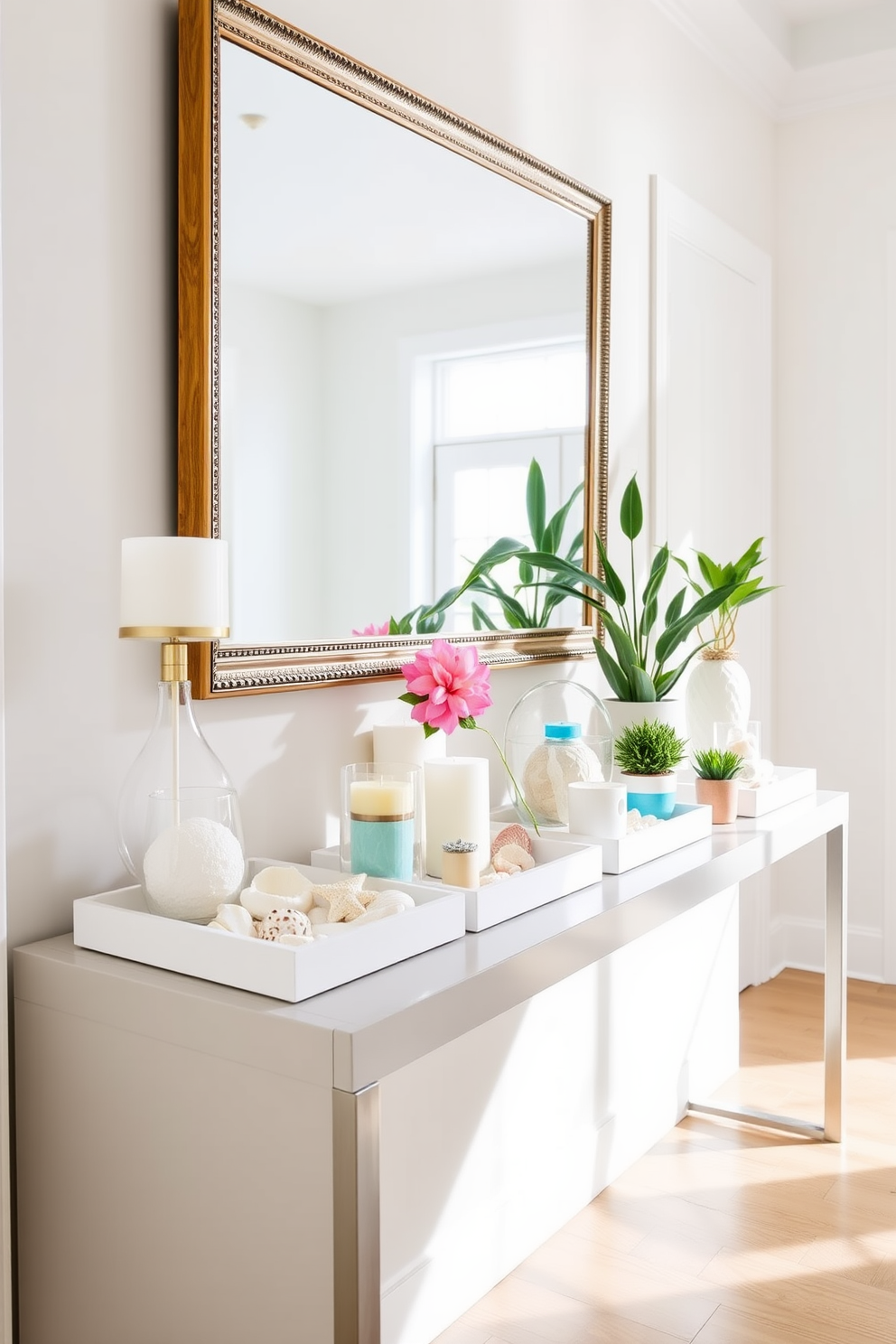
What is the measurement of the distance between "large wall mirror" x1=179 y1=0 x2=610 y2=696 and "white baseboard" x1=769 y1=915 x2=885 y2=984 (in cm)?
171

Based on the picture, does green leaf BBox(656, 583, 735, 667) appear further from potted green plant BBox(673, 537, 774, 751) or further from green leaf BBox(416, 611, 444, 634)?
green leaf BBox(416, 611, 444, 634)

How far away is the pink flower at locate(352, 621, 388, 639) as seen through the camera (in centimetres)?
184

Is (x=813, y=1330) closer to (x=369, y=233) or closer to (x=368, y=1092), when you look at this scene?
(x=368, y=1092)

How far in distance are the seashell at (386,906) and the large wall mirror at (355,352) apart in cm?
39

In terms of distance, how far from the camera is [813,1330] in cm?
177

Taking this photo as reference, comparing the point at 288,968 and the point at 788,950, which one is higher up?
the point at 288,968

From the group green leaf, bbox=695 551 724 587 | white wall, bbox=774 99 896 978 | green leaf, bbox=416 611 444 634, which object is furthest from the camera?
white wall, bbox=774 99 896 978

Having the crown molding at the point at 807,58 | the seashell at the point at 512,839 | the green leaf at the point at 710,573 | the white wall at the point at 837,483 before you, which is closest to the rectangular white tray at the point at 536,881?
the seashell at the point at 512,839

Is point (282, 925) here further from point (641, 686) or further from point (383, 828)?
point (641, 686)

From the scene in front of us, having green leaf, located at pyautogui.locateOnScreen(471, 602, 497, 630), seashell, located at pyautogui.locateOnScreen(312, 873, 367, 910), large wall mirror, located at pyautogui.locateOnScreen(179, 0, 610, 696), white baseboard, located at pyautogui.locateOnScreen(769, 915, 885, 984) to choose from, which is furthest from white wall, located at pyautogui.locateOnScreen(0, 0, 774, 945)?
white baseboard, located at pyautogui.locateOnScreen(769, 915, 885, 984)

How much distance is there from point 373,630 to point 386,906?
640 millimetres

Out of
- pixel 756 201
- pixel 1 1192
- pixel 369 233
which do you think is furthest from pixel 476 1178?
pixel 756 201

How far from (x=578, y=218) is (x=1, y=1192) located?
2013 millimetres

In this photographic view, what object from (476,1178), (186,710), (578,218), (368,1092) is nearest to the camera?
(368,1092)
